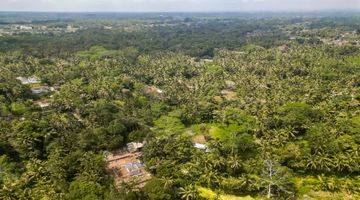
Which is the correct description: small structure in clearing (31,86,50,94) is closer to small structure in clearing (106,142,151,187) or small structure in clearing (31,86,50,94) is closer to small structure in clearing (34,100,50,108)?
small structure in clearing (34,100,50,108)

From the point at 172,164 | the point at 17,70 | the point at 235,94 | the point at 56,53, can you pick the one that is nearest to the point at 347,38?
the point at 235,94

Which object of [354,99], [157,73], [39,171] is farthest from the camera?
[157,73]

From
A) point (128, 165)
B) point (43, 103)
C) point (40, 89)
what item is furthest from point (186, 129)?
point (40, 89)

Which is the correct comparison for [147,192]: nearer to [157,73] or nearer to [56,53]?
[157,73]

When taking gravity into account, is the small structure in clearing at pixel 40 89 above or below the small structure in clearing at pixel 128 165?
above

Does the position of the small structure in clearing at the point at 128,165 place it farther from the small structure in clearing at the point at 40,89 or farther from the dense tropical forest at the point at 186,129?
the small structure in clearing at the point at 40,89

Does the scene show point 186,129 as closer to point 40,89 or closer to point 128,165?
point 128,165

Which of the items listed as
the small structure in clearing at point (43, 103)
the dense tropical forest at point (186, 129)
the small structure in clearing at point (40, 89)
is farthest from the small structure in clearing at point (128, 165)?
the small structure in clearing at point (40, 89)

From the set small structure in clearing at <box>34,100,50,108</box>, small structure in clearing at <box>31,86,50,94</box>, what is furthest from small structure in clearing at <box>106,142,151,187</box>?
small structure in clearing at <box>31,86,50,94</box>
